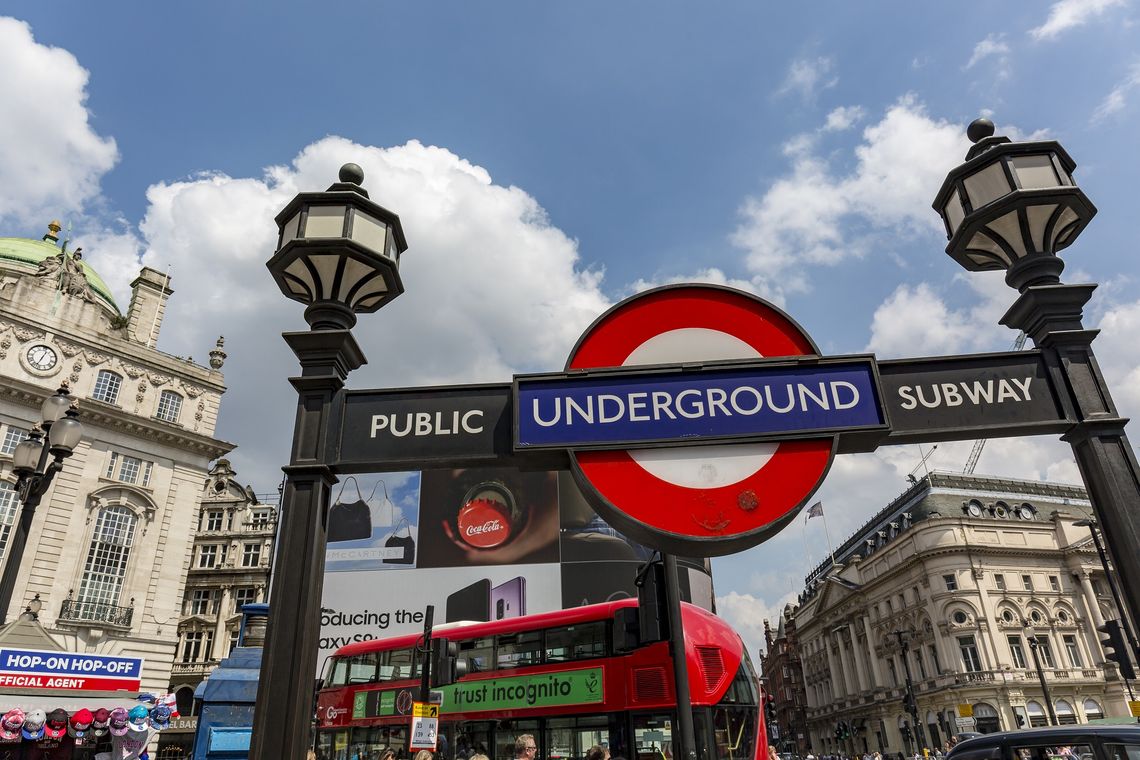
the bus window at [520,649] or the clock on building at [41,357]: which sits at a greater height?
the clock on building at [41,357]

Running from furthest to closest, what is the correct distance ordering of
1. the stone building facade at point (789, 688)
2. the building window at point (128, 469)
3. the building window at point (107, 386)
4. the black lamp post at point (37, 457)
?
the stone building facade at point (789, 688) → the building window at point (107, 386) → the building window at point (128, 469) → the black lamp post at point (37, 457)

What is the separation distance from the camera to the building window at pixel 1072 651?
49406mm

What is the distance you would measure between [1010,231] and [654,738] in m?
9.84

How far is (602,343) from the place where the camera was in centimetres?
270

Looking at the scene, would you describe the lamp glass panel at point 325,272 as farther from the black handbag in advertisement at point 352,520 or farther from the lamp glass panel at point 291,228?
the black handbag in advertisement at point 352,520

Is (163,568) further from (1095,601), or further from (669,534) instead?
(1095,601)

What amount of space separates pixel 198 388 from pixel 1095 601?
205ft

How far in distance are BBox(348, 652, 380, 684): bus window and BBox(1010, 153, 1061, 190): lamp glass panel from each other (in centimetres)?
1492

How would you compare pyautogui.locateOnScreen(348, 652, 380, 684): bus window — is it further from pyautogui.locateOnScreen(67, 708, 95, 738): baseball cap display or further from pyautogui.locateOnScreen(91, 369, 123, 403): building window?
pyautogui.locateOnScreen(91, 369, 123, 403): building window

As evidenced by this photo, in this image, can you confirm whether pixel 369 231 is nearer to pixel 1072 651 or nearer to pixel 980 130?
pixel 980 130

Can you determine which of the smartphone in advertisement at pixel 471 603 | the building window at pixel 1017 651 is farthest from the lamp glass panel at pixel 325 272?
the building window at pixel 1017 651

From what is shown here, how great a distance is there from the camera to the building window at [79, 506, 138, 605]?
3055cm

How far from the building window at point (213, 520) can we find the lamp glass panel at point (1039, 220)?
52438mm

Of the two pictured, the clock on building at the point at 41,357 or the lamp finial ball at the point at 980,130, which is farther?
the clock on building at the point at 41,357
